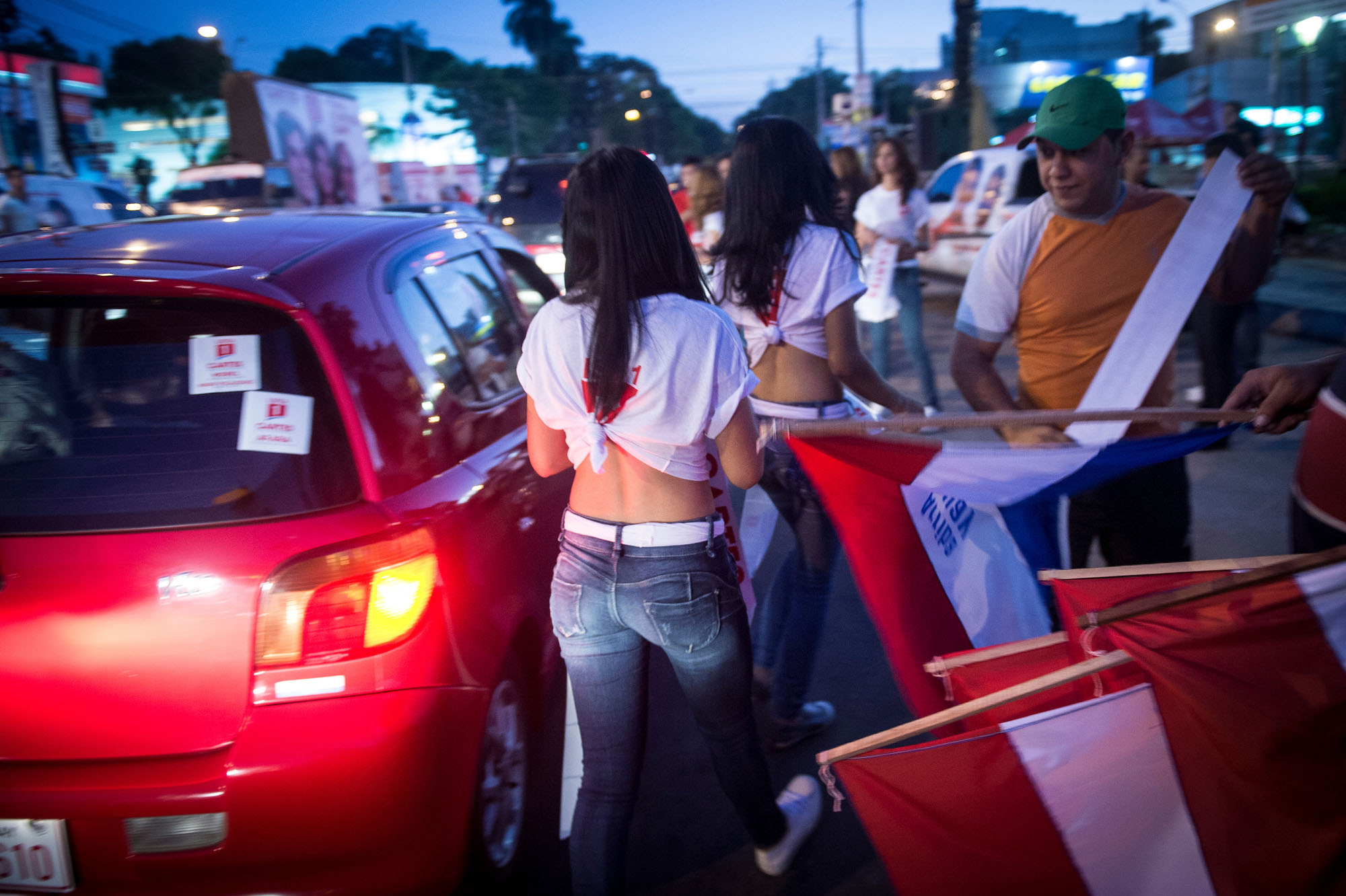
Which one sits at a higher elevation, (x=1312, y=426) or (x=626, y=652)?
(x=1312, y=426)

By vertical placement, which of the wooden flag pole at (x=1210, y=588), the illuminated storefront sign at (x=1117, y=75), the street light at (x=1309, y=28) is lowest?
the wooden flag pole at (x=1210, y=588)

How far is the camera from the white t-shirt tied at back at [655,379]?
1980 millimetres

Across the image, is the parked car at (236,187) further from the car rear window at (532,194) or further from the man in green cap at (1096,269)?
the man in green cap at (1096,269)

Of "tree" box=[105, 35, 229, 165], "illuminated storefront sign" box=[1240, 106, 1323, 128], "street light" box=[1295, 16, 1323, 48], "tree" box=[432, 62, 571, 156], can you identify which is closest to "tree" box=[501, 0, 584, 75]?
"tree" box=[432, 62, 571, 156]

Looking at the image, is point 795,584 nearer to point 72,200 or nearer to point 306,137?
point 72,200

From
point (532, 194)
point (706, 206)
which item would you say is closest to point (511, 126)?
point (532, 194)

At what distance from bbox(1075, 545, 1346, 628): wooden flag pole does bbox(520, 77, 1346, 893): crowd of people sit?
27.8 inches

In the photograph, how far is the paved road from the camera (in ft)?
8.78

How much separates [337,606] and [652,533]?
704 mm

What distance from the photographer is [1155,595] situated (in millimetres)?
1608

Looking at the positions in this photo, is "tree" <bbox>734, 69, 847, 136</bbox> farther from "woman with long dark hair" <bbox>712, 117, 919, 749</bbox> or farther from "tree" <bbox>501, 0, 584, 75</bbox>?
"woman with long dark hair" <bbox>712, 117, 919, 749</bbox>

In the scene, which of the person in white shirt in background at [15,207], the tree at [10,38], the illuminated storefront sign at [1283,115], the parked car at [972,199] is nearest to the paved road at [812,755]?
the parked car at [972,199]

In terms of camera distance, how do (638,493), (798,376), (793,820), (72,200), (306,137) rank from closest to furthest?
(638,493), (793,820), (798,376), (72,200), (306,137)

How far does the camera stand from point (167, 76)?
63.9 m
